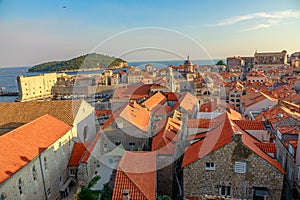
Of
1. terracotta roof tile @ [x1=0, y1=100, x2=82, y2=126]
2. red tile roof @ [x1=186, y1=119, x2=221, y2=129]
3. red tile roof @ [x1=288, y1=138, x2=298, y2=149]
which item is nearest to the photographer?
red tile roof @ [x1=288, y1=138, x2=298, y2=149]

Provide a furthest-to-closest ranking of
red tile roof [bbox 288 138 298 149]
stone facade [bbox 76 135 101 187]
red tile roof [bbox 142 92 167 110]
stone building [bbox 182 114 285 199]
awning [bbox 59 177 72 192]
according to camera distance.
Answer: red tile roof [bbox 142 92 167 110] < awning [bbox 59 177 72 192] < stone facade [bbox 76 135 101 187] < red tile roof [bbox 288 138 298 149] < stone building [bbox 182 114 285 199]

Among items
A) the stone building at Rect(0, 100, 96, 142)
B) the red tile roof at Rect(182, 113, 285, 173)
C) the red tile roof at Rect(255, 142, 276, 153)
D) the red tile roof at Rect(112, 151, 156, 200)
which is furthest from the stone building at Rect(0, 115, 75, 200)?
the red tile roof at Rect(255, 142, 276, 153)

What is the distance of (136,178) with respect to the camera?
1108cm

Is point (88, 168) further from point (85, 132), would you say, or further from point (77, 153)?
point (85, 132)

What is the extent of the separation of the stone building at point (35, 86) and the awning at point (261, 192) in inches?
3571

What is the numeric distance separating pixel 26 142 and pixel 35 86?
289 feet

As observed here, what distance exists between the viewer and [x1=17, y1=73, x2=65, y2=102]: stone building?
84.2 metres

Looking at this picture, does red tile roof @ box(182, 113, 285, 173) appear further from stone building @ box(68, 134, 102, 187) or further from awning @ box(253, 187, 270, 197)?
stone building @ box(68, 134, 102, 187)

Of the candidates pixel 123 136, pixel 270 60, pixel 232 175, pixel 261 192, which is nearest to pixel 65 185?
pixel 123 136

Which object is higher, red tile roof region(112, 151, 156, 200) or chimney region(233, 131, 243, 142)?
chimney region(233, 131, 243, 142)

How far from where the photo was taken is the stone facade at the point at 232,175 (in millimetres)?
10992

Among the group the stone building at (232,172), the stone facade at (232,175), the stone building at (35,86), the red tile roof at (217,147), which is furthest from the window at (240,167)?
the stone building at (35,86)

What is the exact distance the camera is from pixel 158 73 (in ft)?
180

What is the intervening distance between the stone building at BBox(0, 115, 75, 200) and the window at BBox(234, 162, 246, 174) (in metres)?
11.5
